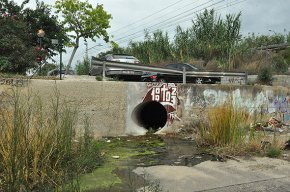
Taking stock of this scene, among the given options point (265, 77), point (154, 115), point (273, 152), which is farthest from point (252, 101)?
point (273, 152)

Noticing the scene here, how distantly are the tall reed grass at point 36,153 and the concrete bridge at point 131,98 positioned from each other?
335cm

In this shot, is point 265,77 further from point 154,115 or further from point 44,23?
point 44,23

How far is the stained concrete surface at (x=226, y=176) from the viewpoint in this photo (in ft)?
17.2

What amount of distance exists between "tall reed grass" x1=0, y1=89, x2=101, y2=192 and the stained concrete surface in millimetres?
1413

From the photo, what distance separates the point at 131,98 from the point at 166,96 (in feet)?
3.98

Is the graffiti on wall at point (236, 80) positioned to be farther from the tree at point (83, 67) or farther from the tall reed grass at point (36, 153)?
A: the tree at point (83, 67)

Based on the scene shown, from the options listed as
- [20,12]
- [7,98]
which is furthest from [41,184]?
[20,12]

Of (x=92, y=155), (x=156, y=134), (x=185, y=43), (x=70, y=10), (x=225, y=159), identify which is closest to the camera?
(x=92, y=155)

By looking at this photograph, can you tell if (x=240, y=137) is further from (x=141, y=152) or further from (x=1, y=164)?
(x=1, y=164)

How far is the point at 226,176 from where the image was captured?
5.89m

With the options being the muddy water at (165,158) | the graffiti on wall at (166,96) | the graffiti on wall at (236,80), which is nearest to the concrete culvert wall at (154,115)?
the graffiti on wall at (166,96)

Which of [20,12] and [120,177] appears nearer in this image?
[120,177]

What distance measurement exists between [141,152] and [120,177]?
225 centimetres

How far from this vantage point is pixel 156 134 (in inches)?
416
